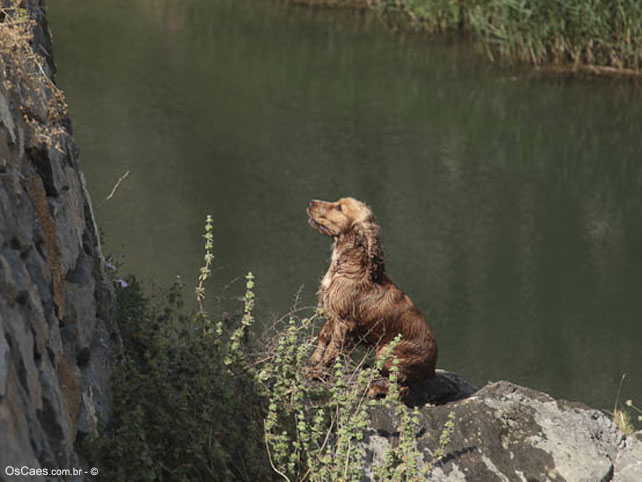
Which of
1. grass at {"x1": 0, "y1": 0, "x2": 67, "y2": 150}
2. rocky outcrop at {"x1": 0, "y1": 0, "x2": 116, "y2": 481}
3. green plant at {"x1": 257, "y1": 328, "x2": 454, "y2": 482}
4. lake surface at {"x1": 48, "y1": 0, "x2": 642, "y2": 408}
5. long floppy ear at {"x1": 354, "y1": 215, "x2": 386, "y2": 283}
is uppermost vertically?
grass at {"x1": 0, "y1": 0, "x2": 67, "y2": 150}

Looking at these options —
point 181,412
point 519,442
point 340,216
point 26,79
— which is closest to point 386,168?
point 340,216

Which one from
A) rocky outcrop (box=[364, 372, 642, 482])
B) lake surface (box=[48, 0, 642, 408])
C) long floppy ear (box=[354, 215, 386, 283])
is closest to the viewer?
rocky outcrop (box=[364, 372, 642, 482])

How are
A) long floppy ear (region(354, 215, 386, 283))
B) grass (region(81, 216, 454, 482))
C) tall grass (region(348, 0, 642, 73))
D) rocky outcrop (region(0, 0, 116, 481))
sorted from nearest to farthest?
1. rocky outcrop (region(0, 0, 116, 481))
2. grass (region(81, 216, 454, 482))
3. long floppy ear (region(354, 215, 386, 283))
4. tall grass (region(348, 0, 642, 73))

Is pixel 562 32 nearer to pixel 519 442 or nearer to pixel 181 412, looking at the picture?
pixel 519 442

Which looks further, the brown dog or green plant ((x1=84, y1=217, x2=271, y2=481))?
the brown dog

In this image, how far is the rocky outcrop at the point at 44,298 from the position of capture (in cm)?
229

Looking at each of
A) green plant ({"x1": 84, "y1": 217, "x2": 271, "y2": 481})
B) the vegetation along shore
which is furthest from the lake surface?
green plant ({"x1": 84, "y1": 217, "x2": 271, "y2": 481})

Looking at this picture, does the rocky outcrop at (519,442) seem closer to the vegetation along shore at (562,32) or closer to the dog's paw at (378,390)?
the dog's paw at (378,390)

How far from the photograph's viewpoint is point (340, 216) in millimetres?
4402

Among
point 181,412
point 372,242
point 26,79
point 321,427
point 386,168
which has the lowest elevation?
point 386,168

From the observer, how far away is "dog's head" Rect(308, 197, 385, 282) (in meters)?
4.32

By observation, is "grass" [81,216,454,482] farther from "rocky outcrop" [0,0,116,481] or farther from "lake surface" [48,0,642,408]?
"lake surface" [48,0,642,408]

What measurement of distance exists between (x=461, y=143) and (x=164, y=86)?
3.56 metres

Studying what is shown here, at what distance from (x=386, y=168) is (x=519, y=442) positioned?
6.04 m
